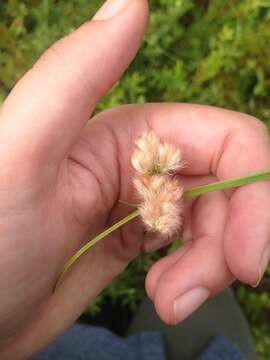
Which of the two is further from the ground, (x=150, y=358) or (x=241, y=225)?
(x=241, y=225)

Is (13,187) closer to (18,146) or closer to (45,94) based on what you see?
(18,146)

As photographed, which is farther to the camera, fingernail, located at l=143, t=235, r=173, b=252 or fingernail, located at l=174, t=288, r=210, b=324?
fingernail, located at l=143, t=235, r=173, b=252

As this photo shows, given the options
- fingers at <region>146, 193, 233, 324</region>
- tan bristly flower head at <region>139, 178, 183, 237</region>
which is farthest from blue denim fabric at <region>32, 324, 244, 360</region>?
tan bristly flower head at <region>139, 178, 183, 237</region>

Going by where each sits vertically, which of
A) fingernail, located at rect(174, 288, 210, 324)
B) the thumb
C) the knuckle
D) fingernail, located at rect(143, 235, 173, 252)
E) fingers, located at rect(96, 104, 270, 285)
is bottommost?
fingernail, located at rect(143, 235, 173, 252)

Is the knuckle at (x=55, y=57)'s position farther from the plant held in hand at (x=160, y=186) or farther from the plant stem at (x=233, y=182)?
the plant stem at (x=233, y=182)

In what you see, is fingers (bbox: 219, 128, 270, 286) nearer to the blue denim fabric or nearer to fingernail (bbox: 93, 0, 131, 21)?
fingernail (bbox: 93, 0, 131, 21)

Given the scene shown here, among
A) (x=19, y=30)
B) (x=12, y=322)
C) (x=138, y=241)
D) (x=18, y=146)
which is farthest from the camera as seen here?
(x=19, y=30)

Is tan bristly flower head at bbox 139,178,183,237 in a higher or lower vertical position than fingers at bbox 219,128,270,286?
higher

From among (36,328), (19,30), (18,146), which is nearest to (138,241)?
(36,328)
